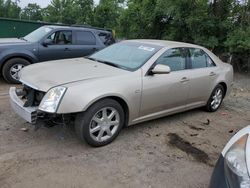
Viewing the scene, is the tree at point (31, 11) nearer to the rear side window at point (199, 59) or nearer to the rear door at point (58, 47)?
the rear door at point (58, 47)

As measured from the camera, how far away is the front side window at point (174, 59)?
491 centimetres

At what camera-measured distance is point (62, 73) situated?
13.9ft

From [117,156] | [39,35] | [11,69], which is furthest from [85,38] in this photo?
[117,156]

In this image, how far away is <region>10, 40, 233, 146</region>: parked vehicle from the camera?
150 inches

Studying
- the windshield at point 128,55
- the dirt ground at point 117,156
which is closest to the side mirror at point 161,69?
the windshield at point 128,55

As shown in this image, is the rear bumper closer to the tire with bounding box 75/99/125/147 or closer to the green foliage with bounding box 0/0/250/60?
the tire with bounding box 75/99/125/147

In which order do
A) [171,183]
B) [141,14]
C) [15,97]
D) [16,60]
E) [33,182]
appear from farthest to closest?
[141,14] → [16,60] → [15,97] → [171,183] → [33,182]

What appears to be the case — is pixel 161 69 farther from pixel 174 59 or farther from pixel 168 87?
pixel 174 59

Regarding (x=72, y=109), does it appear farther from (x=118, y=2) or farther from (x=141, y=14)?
(x=118, y=2)

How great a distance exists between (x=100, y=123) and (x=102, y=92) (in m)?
0.46

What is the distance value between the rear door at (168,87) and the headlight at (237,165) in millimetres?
2186

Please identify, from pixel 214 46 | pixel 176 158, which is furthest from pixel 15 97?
pixel 214 46

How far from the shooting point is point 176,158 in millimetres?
4090

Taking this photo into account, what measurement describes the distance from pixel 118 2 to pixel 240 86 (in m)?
18.5
